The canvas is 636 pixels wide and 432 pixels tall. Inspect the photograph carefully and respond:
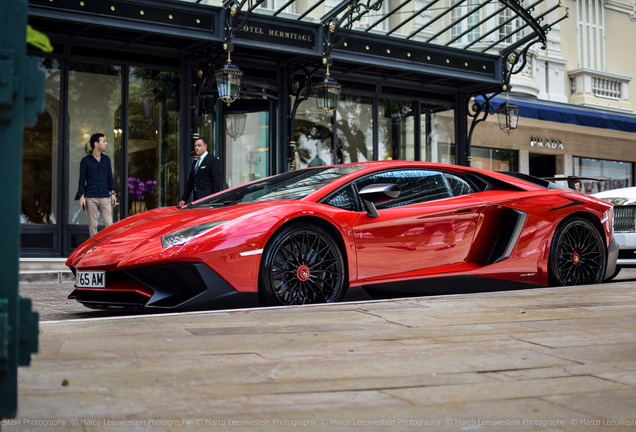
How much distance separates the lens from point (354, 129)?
15852 mm

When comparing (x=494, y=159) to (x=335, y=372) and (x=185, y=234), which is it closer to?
(x=185, y=234)

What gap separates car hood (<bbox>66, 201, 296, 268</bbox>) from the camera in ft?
17.4

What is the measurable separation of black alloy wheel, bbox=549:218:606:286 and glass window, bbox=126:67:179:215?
24.7 ft

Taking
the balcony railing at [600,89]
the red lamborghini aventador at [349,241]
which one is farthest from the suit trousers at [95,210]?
the balcony railing at [600,89]

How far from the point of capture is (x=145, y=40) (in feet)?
40.5

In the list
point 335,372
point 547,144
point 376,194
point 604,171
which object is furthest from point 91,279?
point 604,171

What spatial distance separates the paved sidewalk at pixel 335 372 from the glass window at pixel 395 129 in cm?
1174

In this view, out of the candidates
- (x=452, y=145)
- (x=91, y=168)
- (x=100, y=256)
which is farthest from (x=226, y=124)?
(x=100, y=256)

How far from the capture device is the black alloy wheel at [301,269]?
5.35 meters

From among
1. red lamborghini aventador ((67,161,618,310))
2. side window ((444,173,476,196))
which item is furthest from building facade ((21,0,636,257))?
side window ((444,173,476,196))

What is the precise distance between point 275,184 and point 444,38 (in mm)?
14292

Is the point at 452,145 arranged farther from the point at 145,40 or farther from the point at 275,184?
the point at 275,184

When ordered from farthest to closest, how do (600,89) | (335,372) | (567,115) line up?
(600,89)
(567,115)
(335,372)

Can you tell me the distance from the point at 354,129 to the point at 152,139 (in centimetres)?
460
